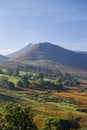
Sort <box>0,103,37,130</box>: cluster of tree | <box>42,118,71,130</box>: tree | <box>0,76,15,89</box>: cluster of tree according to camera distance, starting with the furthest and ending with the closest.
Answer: <box>0,76,15,89</box>: cluster of tree, <box>42,118,71,130</box>: tree, <box>0,103,37,130</box>: cluster of tree

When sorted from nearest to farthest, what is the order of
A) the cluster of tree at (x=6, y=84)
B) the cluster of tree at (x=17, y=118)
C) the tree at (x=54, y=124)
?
the cluster of tree at (x=17, y=118), the tree at (x=54, y=124), the cluster of tree at (x=6, y=84)

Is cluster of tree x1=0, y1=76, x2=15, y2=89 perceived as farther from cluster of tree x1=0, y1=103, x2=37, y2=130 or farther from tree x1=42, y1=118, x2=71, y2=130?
cluster of tree x1=0, y1=103, x2=37, y2=130

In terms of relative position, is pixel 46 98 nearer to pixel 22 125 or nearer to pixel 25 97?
pixel 25 97

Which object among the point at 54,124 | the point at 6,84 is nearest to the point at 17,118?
the point at 54,124

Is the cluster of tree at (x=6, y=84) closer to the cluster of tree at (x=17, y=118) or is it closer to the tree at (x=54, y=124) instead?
the tree at (x=54, y=124)

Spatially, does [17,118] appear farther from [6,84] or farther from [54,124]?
[6,84]

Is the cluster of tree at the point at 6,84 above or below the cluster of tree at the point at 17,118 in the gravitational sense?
below

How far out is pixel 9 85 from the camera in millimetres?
186000

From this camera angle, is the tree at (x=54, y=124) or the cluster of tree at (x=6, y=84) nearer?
the tree at (x=54, y=124)

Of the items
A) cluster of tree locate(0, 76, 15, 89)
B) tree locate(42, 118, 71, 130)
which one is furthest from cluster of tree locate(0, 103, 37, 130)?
Result: cluster of tree locate(0, 76, 15, 89)

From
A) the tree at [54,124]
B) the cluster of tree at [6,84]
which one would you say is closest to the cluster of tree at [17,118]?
the tree at [54,124]

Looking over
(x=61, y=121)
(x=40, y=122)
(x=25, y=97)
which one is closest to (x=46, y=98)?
(x=25, y=97)

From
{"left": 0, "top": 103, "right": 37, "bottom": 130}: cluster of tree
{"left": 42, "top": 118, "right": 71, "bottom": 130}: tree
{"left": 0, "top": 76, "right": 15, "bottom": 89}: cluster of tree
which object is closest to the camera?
{"left": 0, "top": 103, "right": 37, "bottom": 130}: cluster of tree

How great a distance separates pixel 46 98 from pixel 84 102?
20.2m
